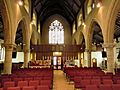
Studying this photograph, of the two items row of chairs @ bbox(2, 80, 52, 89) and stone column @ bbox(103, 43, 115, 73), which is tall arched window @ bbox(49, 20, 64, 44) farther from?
row of chairs @ bbox(2, 80, 52, 89)

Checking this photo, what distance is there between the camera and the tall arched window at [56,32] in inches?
1639

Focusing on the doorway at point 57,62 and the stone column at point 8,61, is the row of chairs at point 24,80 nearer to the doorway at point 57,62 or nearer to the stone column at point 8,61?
the stone column at point 8,61

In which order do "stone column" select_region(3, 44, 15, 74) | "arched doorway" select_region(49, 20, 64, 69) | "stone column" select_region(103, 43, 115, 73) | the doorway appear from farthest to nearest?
"arched doorway" select_region(49, 20, 64, 69) < the doorway < "stone column" select_region(103, 43, 115, 73) < "stone column" select_region(3, 44, 15, 74)

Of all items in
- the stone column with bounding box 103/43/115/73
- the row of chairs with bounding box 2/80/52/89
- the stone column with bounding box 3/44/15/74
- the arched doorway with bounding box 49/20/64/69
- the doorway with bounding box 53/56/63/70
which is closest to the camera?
the row of chairs with bounding box 2/80/52/89

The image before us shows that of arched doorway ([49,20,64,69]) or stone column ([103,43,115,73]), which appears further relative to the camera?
arched doorway ([49,20,64,69])

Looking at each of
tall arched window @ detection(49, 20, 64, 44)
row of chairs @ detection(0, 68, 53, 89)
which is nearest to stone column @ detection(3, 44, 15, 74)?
row of chairs @ detection(0, 68, 53, 89)

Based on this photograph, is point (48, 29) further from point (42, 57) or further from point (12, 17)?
point (12, 17)

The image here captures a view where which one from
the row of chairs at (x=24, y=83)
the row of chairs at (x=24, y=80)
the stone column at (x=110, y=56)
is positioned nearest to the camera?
the row of chairs at (x=24, y=83)

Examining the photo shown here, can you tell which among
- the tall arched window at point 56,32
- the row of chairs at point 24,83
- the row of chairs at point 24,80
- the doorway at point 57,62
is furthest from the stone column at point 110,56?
the tall arched window at point 56,32

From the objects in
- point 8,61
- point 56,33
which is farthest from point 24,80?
point 56,33

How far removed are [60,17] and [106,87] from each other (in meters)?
35.1

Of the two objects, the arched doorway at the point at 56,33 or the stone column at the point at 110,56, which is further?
the arched doorway at the point at 56,33

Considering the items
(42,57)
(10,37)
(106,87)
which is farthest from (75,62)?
(106,87)

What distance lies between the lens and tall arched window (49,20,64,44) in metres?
41.6
